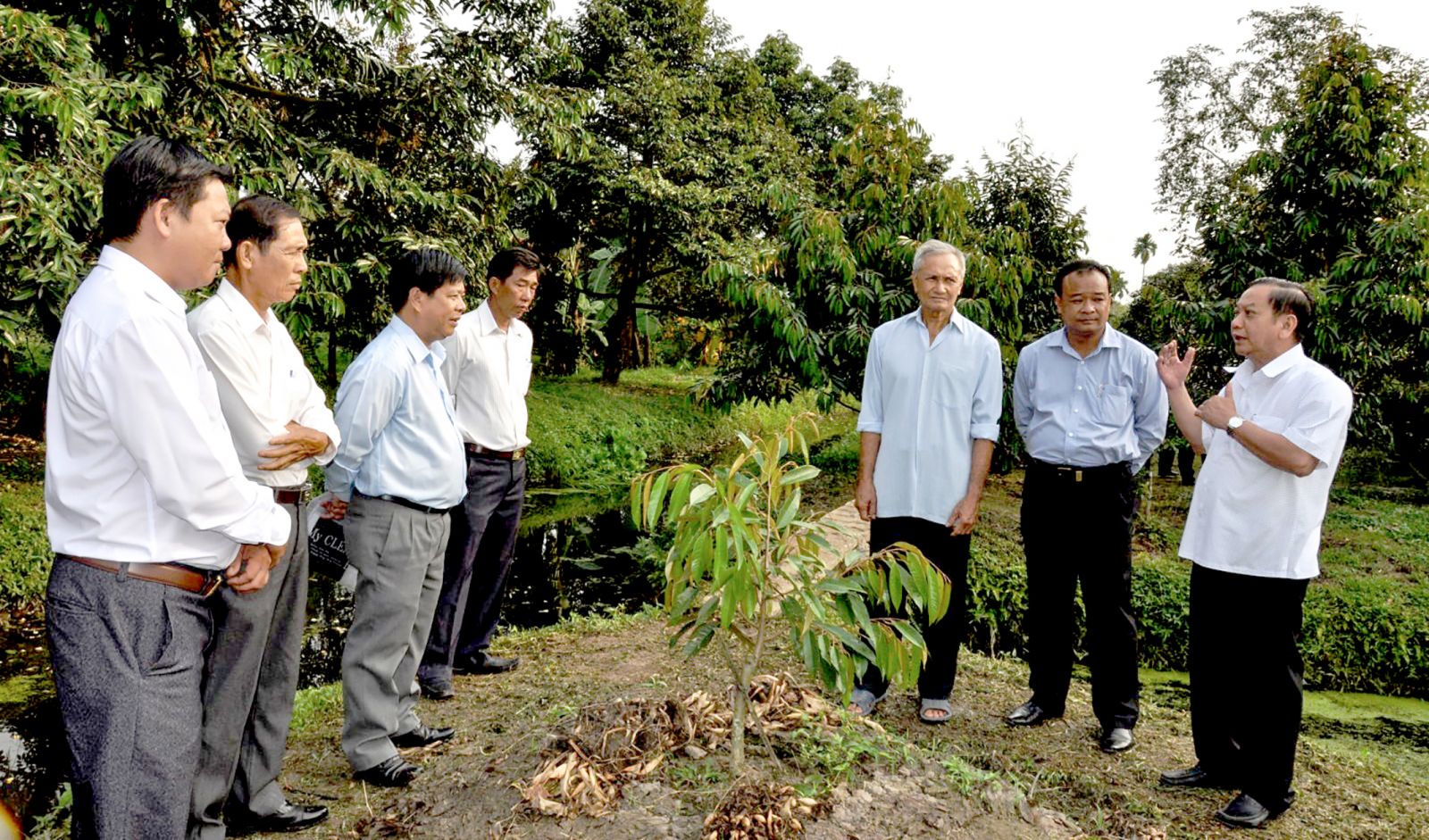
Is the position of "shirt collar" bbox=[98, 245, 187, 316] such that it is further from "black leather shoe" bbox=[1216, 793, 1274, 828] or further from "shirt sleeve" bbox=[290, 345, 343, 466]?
"black leather shoe" bbox=[1216, 793, 1274, 828]

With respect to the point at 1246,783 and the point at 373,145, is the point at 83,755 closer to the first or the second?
the point at 1246,783

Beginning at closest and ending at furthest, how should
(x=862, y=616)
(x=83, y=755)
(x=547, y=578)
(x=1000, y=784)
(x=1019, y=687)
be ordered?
(x=83, y=755) < (x=862, y=616) < (x=1000, y=784) < (x=1019, y=687) < (x=547, y=578)

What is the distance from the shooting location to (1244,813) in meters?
3.07

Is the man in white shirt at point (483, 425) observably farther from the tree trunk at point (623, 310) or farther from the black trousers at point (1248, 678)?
the tree trunk at point (623, 310)

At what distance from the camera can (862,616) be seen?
2.67 metres

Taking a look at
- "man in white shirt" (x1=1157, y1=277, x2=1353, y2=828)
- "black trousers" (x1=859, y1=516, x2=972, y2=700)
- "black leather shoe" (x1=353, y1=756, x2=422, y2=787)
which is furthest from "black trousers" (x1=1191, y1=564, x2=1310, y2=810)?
"black leather shoe" (x1=353, y1=756, x2=422, y2=787)

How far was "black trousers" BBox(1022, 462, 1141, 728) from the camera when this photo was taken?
3.65 metres

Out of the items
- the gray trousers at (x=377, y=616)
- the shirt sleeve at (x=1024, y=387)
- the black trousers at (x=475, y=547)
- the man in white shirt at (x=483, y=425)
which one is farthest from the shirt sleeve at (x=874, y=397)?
the gray trousers at (x=377, y=616)

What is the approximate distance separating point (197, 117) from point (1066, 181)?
7.18 m

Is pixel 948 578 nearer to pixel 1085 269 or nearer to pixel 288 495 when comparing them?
pixel 1085 269

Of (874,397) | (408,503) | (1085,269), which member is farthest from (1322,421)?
(408,503)

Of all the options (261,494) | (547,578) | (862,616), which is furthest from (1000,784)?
(547,578)

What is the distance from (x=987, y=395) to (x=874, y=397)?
47 cm

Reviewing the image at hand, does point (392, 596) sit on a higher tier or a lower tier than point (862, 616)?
lower
